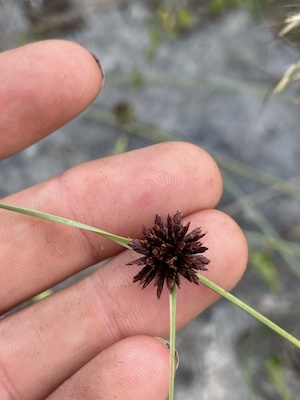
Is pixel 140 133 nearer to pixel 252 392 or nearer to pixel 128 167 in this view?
pixel 128 167

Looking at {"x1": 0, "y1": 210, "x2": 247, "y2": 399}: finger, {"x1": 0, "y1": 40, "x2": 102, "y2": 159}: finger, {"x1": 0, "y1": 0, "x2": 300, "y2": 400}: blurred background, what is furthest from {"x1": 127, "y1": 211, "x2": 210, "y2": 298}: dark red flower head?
{"x1": 0, "y1": 0, "x2": 300, "y2": 400}: blurred background

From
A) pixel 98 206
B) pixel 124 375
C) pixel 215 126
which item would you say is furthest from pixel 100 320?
pixel 215 126

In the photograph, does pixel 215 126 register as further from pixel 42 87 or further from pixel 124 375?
pixel 124 375

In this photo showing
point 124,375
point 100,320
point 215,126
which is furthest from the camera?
point 215,126

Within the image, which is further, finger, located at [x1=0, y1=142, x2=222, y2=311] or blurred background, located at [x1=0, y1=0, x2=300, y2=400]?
blurred background, located at [x1=0, y1=0, x2=300, y2=400]

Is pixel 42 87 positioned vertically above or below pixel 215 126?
above

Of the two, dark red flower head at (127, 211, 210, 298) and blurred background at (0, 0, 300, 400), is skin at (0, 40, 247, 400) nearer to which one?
dark red flower head at (127, 211, 210, 298)

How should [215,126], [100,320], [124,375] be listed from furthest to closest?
[215,126], [100,320], [124,375]

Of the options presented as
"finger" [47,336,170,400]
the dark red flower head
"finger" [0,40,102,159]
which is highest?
"finger" [0,40,102,159]
